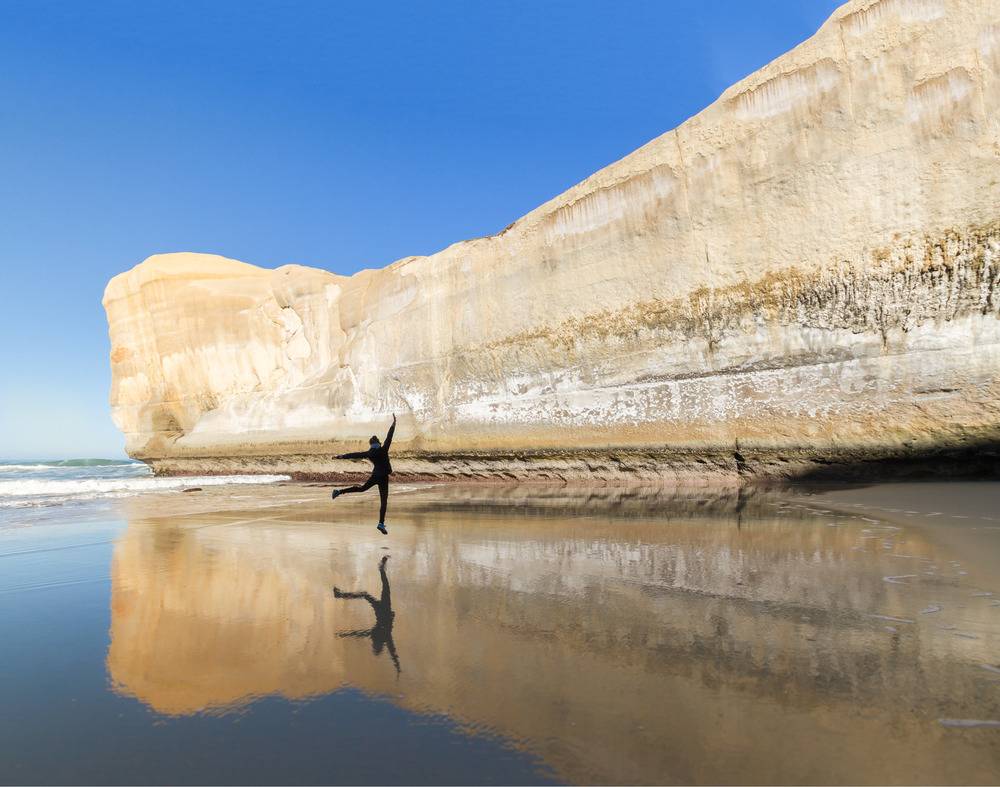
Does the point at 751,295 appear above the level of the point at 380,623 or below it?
above

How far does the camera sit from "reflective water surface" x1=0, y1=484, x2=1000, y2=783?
5.91 feet

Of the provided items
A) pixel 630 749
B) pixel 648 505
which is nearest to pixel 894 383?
pixel 648 505

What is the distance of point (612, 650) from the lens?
2.67m

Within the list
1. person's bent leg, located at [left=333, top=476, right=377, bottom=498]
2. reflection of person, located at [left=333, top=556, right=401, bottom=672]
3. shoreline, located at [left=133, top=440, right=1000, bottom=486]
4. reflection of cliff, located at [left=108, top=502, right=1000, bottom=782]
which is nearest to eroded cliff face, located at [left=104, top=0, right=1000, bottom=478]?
shoreline, located at [left=133, top=440, right=1000, bottom=486]

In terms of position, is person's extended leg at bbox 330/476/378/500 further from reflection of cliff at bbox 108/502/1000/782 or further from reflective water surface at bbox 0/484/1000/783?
reflection of cliff at bbox 108/502/1000/782

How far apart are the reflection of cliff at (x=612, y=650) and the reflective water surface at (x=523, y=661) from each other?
1 cm

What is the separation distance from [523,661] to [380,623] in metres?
0.94

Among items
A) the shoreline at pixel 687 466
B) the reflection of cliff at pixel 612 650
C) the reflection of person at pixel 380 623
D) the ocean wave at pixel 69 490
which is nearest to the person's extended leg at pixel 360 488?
the reflection of cliff at pixel 612 650

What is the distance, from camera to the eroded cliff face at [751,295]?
819 cm

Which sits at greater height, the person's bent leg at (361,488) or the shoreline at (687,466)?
the person's bent leg at (361,488)

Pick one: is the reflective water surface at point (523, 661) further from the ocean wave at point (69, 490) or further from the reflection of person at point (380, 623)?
the ocean wave at point (69, 490)

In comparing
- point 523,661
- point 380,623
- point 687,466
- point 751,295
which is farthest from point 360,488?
point 751,295

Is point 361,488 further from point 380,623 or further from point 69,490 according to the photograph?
point 69,490

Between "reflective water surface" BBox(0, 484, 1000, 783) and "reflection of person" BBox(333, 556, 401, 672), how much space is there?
0.02 metres
